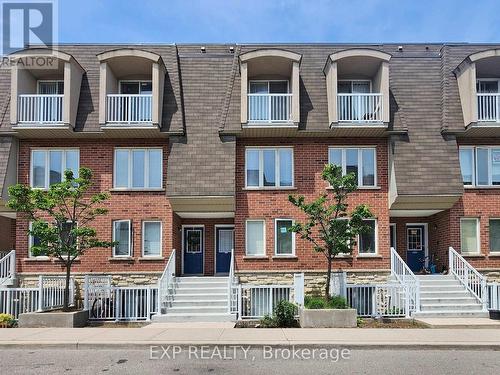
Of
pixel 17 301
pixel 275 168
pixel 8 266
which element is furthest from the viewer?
pixel 275 168

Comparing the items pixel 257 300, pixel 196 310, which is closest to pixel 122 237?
pixel 196 310

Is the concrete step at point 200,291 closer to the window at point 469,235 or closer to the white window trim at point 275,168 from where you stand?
the white window trim at point 275,168

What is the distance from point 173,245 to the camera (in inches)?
781

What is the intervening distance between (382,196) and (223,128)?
21.4ft

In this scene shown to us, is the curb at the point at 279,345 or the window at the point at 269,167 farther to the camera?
the window at the point at 269,167

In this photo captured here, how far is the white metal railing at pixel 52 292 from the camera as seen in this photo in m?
16.3

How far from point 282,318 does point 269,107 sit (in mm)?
8192

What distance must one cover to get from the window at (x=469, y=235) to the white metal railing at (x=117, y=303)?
11.5m

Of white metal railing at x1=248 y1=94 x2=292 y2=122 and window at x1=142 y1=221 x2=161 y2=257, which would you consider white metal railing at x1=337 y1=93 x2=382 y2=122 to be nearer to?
white metal railing at x1=248 y1=94 x2=292 y2=122

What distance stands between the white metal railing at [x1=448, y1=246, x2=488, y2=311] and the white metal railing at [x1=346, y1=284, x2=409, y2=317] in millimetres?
2546

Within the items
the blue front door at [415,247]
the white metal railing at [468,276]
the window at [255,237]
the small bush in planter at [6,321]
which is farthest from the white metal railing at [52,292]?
the white metal railing at [468,276]

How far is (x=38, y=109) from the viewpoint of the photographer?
19.7 m

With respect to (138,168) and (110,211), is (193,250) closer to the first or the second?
(110,211)

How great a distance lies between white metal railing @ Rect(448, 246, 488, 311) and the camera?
56.2 feet
